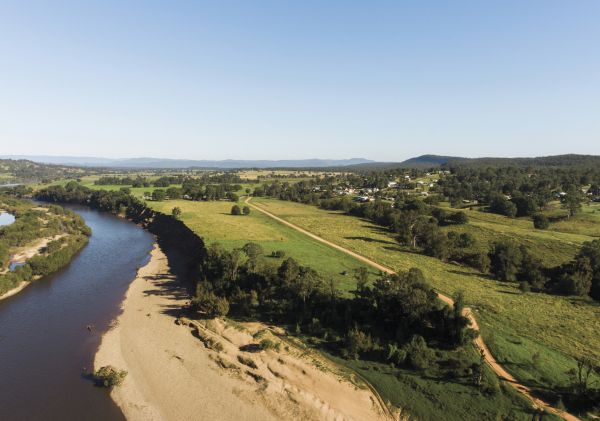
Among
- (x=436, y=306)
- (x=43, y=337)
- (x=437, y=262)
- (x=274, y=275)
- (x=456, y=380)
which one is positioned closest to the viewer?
(x=456, y=380)

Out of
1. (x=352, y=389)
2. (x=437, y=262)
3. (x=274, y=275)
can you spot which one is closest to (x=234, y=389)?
(x=352, y=389)

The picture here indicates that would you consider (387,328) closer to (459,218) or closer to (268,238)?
(268,238)

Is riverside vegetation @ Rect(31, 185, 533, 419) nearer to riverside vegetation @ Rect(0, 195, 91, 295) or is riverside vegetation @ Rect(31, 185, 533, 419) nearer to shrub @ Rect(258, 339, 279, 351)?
shrub @ Rect(258, 339, 279, 351)

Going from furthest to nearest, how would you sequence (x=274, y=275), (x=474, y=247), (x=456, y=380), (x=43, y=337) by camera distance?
(x=474, y=247) → (x=274, y=275) → (x=43, y=337) → (x=456, y=380)

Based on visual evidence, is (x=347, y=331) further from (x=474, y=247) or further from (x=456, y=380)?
(x=474, y=247)

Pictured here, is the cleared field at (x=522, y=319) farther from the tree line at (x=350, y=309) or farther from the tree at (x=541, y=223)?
the tree at (x=541, y=223)

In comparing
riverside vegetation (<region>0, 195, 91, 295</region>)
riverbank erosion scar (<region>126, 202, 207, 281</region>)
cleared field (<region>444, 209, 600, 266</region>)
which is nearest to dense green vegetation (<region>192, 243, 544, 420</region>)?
riverbank erosion scar (<region>126, 202, 207, 281</region>)
